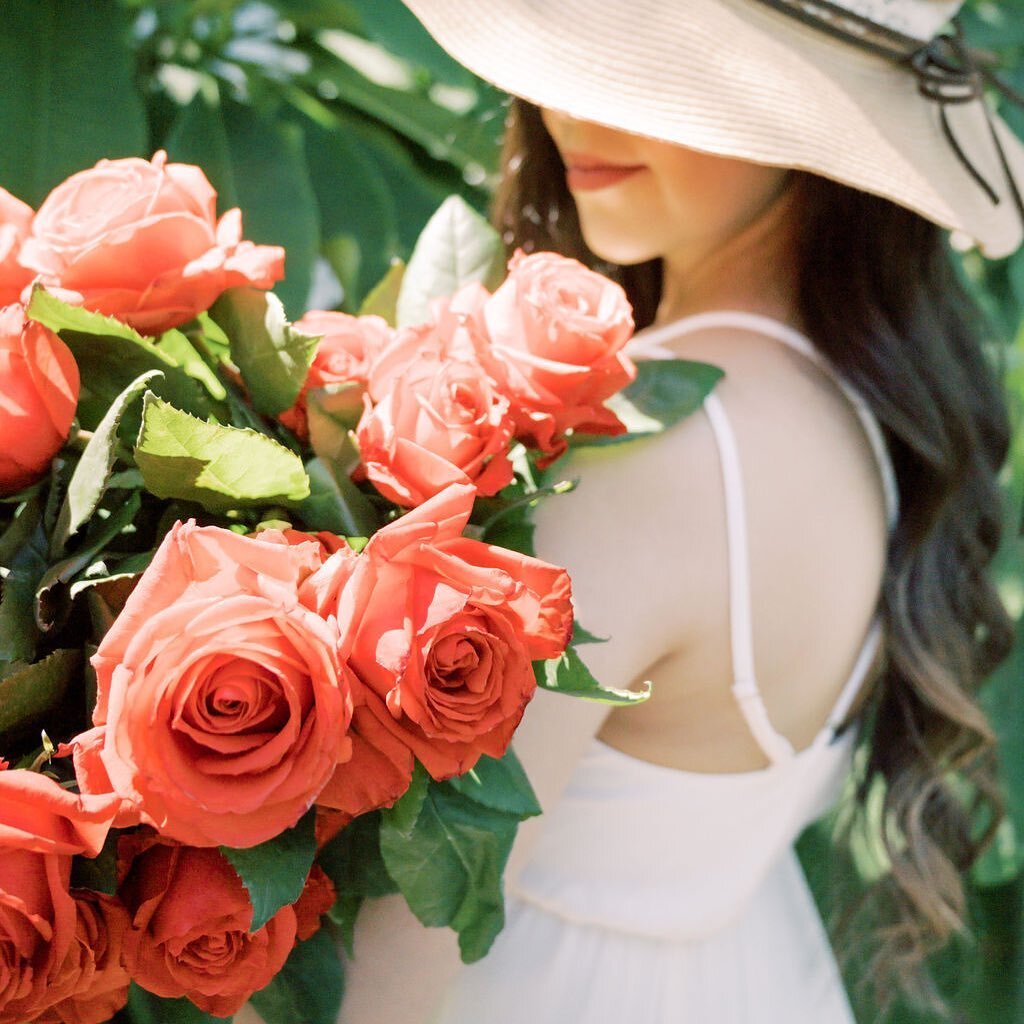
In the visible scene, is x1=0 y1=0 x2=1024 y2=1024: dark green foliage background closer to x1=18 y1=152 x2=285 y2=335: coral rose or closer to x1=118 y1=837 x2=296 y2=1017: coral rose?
x1=18 y1=152 x2=285 y2=335: coral rose

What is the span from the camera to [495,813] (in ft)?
1.99

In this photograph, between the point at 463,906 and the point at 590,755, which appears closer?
the point at 463,906

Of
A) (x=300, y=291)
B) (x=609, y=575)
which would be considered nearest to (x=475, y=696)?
(x=609, y=575)

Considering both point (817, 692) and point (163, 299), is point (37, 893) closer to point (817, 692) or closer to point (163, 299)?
point (163, 299)

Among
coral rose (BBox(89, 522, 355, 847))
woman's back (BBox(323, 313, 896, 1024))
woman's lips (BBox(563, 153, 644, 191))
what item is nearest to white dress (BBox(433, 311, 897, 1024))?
woman's back (BBox(323, 313, 896, 1024))

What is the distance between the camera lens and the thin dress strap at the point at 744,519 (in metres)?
0.80

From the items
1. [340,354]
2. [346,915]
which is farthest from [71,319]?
[346,915]

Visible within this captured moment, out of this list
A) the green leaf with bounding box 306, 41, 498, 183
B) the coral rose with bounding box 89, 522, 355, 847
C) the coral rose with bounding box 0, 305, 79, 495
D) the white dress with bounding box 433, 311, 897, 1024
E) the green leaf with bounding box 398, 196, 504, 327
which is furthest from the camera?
the green leaf with bounding box 306, 41, 498, 183

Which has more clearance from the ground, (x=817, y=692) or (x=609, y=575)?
(x=609, y=575)

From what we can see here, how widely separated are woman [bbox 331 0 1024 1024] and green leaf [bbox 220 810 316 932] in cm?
20

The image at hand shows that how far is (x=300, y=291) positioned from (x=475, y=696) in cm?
76

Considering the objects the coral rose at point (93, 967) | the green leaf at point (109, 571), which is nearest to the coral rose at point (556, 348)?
the green leaf at point (109, 571)

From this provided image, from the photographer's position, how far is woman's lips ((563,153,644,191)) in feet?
3.10

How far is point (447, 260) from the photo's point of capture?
795 millimetres
